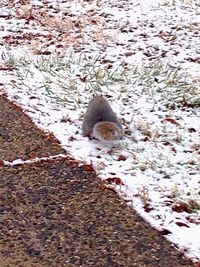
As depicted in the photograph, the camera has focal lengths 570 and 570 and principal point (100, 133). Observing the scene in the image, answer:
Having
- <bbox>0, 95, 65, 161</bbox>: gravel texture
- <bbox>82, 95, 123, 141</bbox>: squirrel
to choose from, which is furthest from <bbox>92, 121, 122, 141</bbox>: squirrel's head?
<bbox>0, 95, 65, 161</bbox>: gravel texture

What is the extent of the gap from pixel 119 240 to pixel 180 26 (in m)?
5.39

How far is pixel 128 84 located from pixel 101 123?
154cm

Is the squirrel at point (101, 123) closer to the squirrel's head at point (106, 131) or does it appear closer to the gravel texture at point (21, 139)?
the squirrel's head at point (106, 131)

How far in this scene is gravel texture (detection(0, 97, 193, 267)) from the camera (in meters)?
3.01

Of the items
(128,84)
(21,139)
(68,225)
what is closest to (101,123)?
(21,139)

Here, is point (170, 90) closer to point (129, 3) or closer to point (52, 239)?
point (52, 239)

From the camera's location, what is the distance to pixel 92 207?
3.50 metres

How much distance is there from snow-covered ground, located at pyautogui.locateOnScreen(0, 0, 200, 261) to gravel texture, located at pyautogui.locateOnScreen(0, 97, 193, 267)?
11 cm

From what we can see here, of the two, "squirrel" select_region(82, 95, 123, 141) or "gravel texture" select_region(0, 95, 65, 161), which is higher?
"squirrel" select_region(82, 95, 123, 141)

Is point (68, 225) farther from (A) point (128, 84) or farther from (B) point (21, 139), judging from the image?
(A) point (128, 84)

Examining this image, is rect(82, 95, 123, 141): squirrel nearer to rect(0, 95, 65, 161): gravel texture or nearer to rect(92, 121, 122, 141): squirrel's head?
rect(92, 121, 122, 141): squirrel's head

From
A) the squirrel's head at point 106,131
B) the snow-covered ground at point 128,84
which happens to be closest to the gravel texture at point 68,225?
the snow-covered ground at point 128,84

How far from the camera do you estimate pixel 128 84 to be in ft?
19.1

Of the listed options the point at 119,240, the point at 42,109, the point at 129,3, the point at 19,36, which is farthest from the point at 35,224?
the point at 129,3
